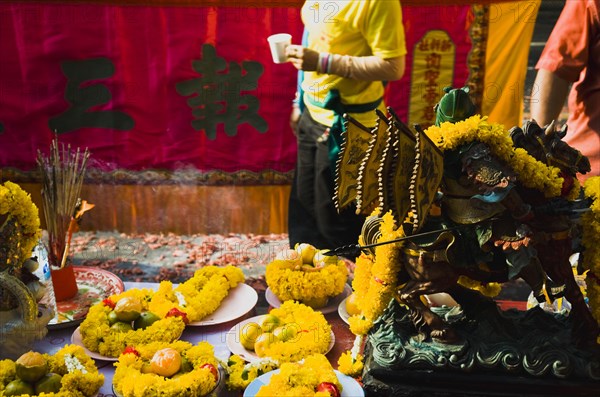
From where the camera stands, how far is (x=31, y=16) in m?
3.95

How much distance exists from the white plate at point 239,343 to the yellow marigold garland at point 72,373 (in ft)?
1.25

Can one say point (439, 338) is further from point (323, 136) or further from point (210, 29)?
point (210, 29)

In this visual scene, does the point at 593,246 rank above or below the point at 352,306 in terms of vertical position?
above

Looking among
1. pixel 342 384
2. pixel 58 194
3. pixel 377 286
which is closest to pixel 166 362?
pixel 342 384

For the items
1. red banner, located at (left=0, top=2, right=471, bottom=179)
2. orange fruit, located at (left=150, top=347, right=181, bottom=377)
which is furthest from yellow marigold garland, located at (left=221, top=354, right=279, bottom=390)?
red banner, located at (left=0, top=2, right=471, bottom=179)

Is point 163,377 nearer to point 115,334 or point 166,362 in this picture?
point 166,362

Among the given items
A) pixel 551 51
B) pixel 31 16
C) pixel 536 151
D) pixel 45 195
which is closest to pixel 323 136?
pixel 551 51

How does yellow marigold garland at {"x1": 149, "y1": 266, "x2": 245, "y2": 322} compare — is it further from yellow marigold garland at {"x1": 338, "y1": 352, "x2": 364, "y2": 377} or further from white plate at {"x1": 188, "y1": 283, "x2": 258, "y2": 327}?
yellow marigold garland at {"x1": 338, "y1": 352, "x2": 364, "y2": 377}

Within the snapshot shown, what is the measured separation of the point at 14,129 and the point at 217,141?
3.88 feet

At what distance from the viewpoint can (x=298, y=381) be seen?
1.78 m

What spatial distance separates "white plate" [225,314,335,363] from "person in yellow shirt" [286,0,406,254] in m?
1.21

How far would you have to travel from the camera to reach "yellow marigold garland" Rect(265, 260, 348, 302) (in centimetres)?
229

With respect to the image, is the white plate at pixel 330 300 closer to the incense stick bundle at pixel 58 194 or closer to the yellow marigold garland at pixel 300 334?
the yellow marigold garland at pixel 300 334

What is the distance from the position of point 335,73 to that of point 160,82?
1385mm
